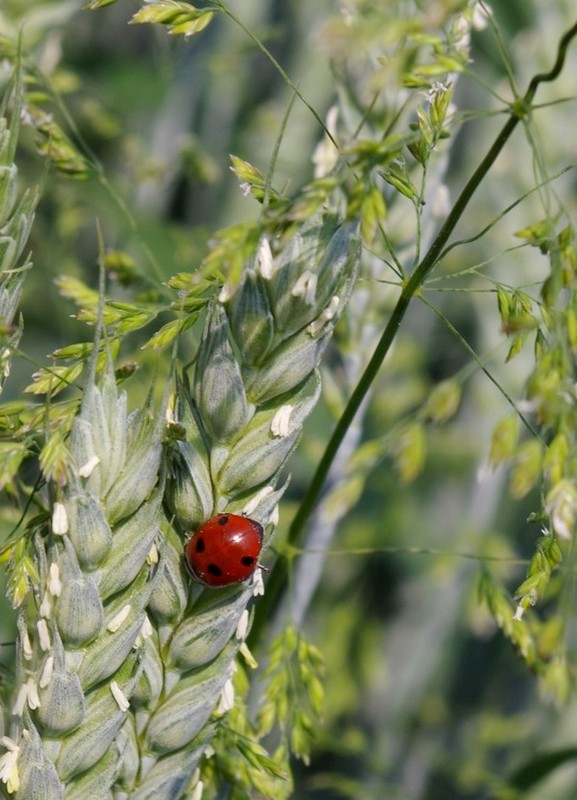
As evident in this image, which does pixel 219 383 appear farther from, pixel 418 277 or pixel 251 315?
pixel 418 277

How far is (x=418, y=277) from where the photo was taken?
852 millimetres

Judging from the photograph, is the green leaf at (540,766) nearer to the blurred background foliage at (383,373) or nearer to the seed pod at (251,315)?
the blurred background foliage at (383,373)

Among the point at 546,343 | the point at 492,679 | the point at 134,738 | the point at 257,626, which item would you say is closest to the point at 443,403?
the point at 546,343

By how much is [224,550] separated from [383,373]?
1318 millimetres

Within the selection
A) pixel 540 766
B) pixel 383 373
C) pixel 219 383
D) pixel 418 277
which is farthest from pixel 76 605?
pixel 383 373

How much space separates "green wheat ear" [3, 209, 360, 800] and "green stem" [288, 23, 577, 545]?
0.15 feet

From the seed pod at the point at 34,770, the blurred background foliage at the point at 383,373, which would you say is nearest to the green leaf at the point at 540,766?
the blurred background foliage at the point at 383,373

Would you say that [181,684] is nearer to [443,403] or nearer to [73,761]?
[73,761]

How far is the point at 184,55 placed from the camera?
7.64 feet

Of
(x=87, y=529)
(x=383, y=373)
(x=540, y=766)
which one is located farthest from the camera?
(x=383, y=373)

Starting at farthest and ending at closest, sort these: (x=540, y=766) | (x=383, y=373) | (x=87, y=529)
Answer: (x=383, y=373) < (x=540, y=766) < (x=87, y=529)

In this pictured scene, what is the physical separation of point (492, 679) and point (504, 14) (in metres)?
1.60

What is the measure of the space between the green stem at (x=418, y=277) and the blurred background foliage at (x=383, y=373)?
764 mm

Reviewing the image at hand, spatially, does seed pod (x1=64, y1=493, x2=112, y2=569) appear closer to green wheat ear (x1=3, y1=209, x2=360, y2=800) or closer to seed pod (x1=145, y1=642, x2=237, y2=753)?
green wheat ear (x1=3, y1=209, x2=360, y2=800)
